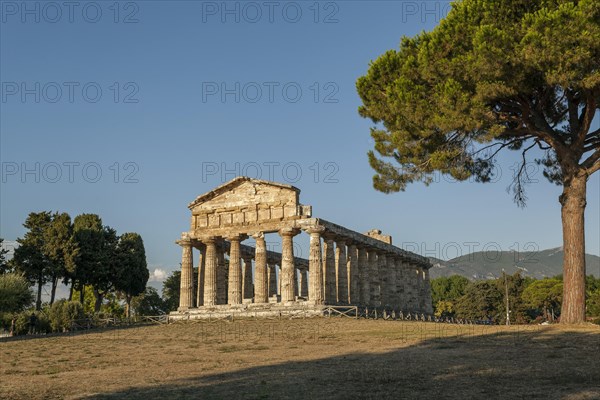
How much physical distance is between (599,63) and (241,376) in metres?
18.2

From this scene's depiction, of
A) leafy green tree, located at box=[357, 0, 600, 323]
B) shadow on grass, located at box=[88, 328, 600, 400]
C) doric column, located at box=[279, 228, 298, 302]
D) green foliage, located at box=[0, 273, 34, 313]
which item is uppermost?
leafy green tree, located at box=[357, 0, 600, 323]

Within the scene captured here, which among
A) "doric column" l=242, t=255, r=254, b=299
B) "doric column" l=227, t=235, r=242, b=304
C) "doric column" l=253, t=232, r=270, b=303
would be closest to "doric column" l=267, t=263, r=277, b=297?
"doric column" l=242, t=255, r=254, b=299

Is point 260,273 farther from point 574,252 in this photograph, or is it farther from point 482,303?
point 482,303

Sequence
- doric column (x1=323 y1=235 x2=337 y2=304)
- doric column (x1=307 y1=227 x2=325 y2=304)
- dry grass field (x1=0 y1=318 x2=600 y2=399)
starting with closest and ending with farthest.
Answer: dry grass field (x1=0 y1=318 x2=600 y2=399) < doric column (x1=307 y1=227 x2=325 y2=304) < doric column (x1=323 y1=235 x2=337 y2=304)

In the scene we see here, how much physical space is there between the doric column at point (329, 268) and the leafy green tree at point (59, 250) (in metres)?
23.4

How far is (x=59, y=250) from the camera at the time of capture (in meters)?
56.7

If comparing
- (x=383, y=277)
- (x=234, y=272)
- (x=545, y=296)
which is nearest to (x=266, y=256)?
(x=234, y=272)

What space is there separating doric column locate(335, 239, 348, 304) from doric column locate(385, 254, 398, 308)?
7941mm

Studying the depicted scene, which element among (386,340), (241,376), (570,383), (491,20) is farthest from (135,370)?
(491,20)

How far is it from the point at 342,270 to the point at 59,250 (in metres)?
26.2

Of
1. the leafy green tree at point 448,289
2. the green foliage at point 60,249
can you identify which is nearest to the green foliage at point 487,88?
the green foliage at point 60,249

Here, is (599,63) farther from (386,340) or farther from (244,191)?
(244,191)

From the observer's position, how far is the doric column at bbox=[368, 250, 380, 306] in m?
54.7

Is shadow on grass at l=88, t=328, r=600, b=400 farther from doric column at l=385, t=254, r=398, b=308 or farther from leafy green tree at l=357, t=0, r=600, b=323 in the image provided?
doric column at l=385, t=254, r=398, b=308
